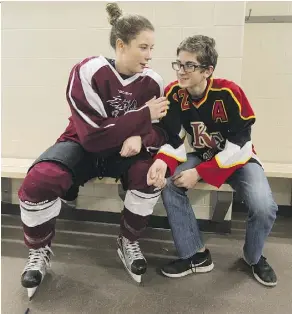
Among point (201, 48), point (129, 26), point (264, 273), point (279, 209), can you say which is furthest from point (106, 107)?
point (279, 209)

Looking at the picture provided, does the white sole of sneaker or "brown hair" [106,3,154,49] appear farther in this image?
the white sole of sneaker

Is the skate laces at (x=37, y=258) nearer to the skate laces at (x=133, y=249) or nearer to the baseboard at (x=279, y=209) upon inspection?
the skate laces at (x=133, y=249)

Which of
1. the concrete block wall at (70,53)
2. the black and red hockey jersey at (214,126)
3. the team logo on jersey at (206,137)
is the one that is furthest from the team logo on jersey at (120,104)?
the concrete block wall at (70,53)

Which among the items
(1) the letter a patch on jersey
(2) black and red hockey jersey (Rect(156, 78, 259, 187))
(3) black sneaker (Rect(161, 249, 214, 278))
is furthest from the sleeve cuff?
(3) black sneaker (Rect(161, 249, 214, 278))

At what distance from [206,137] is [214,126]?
64mm

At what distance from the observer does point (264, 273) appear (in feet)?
4.88

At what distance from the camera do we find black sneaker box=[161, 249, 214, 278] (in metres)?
1.53

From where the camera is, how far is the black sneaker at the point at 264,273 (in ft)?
4.80

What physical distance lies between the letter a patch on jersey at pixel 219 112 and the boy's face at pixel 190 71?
0.42 feet

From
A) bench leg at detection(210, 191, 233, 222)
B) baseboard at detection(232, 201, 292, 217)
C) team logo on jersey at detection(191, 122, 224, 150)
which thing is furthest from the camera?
baseboard at detection(232, 201, 292, 217)

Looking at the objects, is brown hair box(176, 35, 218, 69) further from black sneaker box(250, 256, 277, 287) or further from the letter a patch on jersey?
black sneaker box(250, 256, 277, 287)

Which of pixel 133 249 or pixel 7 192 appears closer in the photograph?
pixel 133 249

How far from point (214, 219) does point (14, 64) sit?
1415 millimetres

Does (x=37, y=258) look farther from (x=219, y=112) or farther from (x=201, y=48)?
(x=201, y=48)
